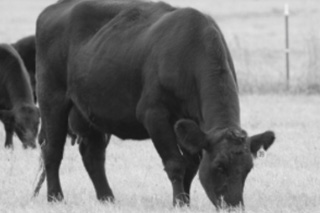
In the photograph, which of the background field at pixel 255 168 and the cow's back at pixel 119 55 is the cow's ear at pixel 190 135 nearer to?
the cow's back at pixel 119 55

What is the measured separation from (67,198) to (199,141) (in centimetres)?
223

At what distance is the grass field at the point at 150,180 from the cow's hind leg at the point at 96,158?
0.50ft

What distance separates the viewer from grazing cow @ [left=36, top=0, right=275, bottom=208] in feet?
26.5

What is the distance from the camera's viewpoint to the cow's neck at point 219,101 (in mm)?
8250

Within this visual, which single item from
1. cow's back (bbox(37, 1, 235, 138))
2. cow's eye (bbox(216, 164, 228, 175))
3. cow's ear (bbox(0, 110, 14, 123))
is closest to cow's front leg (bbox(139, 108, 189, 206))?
cow's back (bbox(37, 1, 235, 138))

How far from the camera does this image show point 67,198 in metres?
9.84

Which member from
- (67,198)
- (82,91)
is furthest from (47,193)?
(82,91)

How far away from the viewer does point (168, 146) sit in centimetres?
873

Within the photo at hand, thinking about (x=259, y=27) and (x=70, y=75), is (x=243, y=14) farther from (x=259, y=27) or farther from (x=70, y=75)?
(x=70, y=75)

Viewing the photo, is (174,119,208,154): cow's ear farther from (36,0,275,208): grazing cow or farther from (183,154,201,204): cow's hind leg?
(183,154,201,204): cow's hind leg

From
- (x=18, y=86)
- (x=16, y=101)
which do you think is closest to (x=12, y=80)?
(x=18, y=86)

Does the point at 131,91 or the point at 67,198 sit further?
the point at 67,198

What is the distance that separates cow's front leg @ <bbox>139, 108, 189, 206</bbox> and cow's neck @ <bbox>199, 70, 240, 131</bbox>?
391mm

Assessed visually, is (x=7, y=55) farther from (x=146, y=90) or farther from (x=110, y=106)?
(x=146, y=90)
